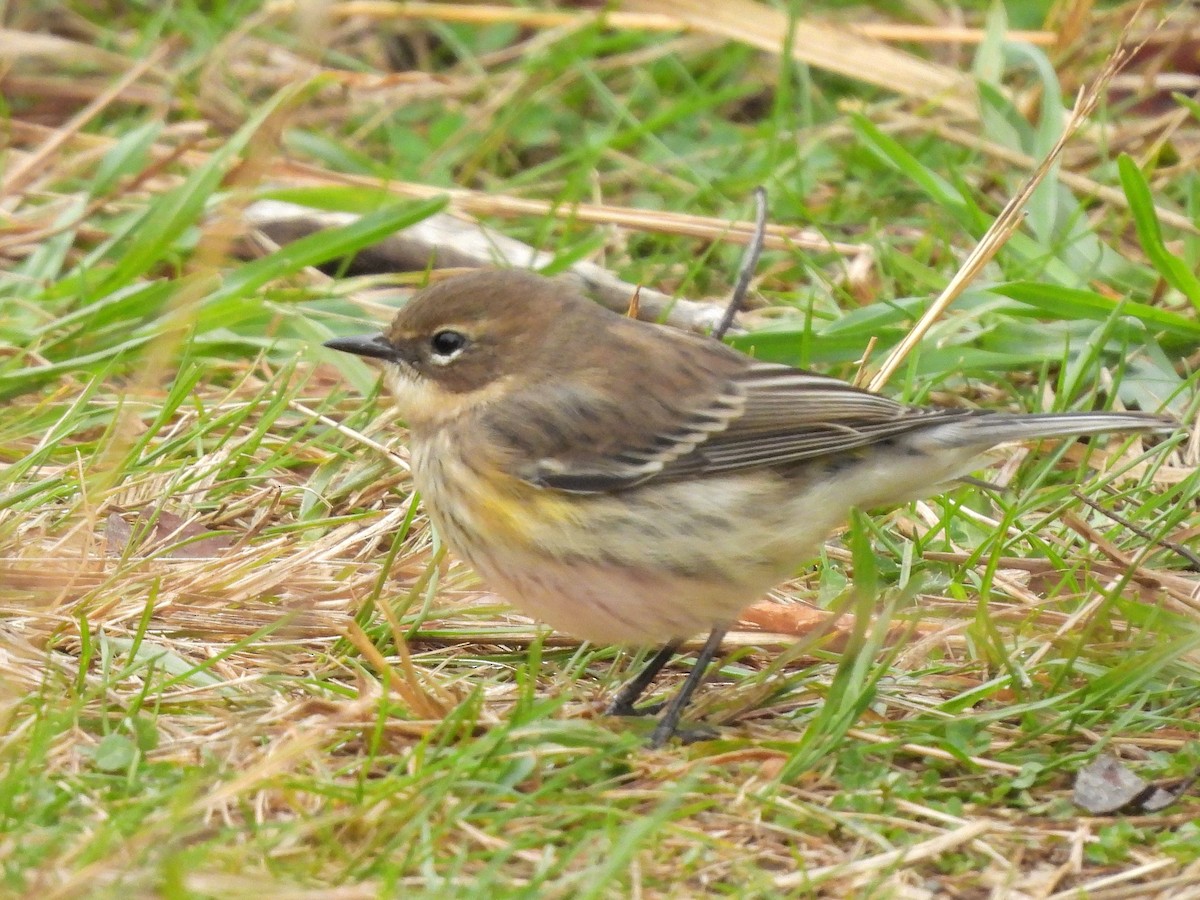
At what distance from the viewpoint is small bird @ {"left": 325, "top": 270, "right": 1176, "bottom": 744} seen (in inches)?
149

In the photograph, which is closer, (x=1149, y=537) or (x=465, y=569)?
(x=1149, y=537)

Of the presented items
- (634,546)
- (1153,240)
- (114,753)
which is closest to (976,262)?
(1153,240)

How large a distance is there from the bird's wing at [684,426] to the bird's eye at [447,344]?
0.88 feet

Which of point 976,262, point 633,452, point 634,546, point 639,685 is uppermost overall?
point 976,262

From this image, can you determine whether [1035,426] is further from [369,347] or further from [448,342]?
[369,347]

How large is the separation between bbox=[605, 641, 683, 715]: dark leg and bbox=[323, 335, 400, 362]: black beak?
104cm

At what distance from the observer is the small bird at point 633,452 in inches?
149

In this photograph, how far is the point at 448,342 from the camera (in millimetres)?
4301

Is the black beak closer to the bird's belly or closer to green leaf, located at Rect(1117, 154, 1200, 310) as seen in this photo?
the bird's belly

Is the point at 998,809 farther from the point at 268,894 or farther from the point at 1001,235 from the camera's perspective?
the point at 1001,235

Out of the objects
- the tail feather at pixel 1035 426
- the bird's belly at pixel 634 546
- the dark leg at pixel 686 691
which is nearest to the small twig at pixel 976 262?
the tail feather at pixel 1035 426

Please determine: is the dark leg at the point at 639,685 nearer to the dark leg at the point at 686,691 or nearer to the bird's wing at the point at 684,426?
the dark leg at the point at 686,691

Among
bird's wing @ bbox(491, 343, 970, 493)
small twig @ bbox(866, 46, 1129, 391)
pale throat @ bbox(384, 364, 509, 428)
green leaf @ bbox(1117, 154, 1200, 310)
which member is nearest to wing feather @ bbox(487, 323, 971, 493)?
bird's wing @ bbox(491, 343, 970, 493)

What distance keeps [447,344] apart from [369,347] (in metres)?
0.20
